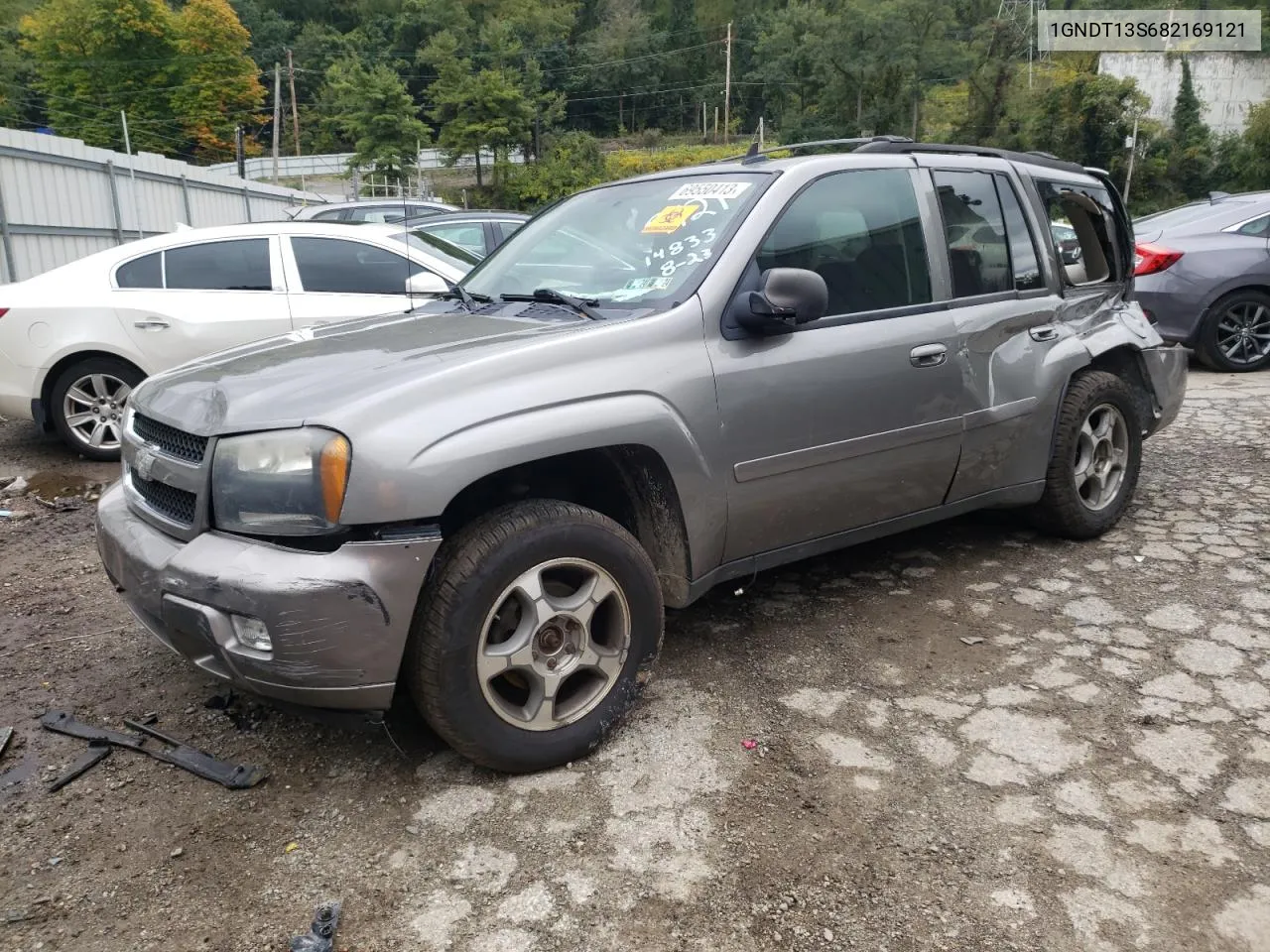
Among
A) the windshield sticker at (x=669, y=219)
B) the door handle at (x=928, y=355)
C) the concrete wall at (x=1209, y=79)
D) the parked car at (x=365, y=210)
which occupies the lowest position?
the door handle at (x=928, y=355)

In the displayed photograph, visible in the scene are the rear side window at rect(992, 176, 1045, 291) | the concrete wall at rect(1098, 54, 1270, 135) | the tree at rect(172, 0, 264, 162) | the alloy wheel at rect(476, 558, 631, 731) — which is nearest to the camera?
the alloy wheel at rect(476, 558, 631, 731)

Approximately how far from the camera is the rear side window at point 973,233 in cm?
371

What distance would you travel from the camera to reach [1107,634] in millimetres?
3494

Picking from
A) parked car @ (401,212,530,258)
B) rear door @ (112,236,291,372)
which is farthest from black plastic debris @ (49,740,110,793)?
parked car @ (401,212,530,258)

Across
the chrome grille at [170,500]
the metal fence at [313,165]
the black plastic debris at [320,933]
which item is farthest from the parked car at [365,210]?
the metal fence at [313,165]

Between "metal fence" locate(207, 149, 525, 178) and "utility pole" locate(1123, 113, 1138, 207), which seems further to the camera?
"metal fence" locate(207, 149, 525, 178)

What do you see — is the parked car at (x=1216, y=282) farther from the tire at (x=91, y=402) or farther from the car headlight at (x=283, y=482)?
the tire at (x=91, y=402)

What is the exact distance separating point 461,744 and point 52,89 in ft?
283

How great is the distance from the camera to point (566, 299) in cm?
316

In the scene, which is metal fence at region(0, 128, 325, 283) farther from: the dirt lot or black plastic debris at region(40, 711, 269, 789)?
the dirt lot

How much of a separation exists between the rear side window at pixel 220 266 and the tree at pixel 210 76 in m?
75.8

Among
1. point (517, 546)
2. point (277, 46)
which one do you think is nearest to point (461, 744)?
point (517, 546)

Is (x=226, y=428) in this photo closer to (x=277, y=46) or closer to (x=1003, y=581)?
(x=1003, y=581)

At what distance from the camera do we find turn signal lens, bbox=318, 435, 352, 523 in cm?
229
